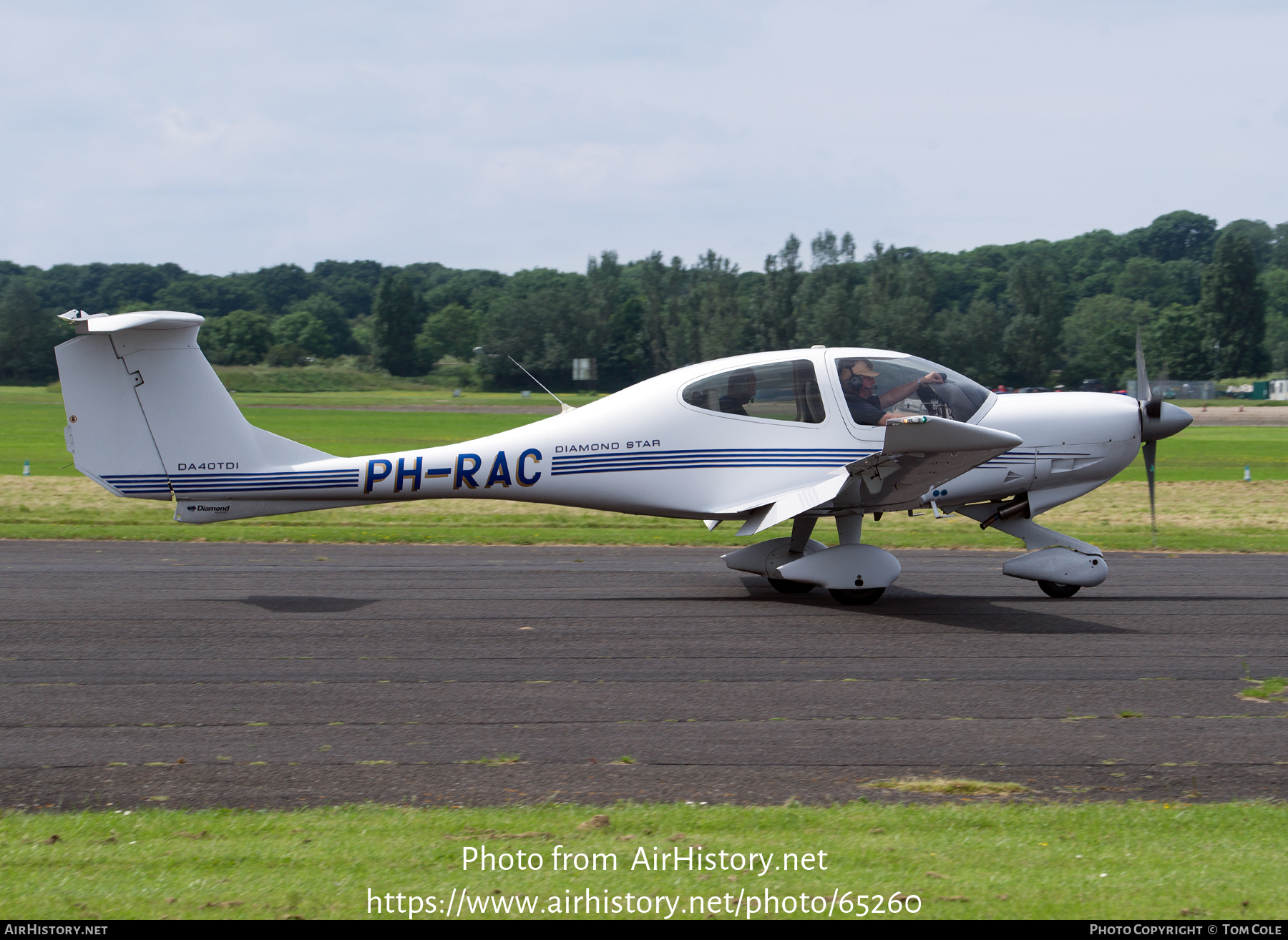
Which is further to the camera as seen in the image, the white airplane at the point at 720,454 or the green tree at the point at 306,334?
the green tree at the point at 306,334

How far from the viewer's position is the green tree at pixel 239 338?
12394 centimetres

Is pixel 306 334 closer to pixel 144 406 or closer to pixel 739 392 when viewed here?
pixel 144 406

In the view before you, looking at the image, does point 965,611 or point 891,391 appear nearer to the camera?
point 965,611

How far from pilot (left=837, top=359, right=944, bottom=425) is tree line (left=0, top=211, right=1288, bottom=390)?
272 ft

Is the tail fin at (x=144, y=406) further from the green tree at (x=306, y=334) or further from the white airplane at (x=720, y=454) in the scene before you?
the green tree at (x=306, y=334)

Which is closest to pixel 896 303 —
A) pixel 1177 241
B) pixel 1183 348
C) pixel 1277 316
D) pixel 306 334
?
pixel 1183 348

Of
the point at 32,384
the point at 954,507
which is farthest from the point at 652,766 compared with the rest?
the point at 32,384

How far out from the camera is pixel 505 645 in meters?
9.83

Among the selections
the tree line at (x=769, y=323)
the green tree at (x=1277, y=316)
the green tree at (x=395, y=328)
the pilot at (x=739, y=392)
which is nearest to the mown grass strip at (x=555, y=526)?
the pilot at (x=739, y=392)

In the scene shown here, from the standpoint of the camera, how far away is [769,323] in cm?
10344

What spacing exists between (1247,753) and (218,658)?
756 cm

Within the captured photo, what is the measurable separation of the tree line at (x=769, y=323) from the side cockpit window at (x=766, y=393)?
82.9 metres

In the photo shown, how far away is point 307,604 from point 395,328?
130 meters

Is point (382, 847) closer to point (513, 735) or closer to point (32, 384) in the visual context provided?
point (513, 735)
